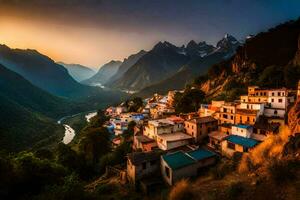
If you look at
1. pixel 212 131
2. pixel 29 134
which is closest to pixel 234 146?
pixel 212 131

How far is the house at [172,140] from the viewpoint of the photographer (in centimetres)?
3181

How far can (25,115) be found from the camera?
357 feet

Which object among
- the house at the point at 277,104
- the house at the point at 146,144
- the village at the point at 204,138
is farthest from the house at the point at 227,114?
the house at the point at 146,144

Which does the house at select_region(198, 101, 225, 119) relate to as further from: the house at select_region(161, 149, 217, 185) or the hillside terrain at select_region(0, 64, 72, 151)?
the hillside terrain at select_region(0, 64, 72, 151)

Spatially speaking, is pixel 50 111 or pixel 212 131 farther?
pixel 50 111

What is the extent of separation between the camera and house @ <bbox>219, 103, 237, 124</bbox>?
3625 cm

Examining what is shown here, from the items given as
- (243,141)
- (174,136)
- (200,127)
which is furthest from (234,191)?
(200,127)

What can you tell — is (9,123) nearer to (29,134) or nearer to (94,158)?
(29,134)

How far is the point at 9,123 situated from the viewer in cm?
9162

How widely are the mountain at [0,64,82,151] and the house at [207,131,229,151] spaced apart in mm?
46223

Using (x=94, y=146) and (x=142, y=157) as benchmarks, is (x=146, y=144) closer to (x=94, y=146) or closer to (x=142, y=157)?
(x=142, y=157)

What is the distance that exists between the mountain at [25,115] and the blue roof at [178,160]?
4342cm

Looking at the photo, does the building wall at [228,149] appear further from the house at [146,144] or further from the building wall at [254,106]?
the house at [146,144]

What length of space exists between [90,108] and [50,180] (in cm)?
17160
